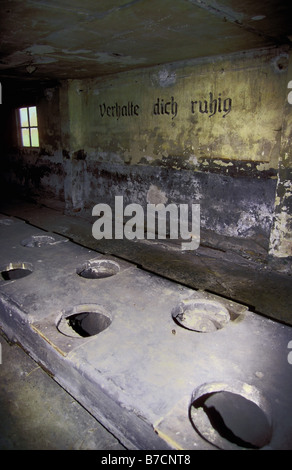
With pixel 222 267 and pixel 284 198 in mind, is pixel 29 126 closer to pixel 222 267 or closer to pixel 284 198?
pixel 222 267

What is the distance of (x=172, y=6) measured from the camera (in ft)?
7.19

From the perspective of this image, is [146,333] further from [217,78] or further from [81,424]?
[217,78]

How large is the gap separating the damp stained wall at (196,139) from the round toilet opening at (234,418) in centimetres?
232

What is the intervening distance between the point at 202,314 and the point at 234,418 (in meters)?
0.91

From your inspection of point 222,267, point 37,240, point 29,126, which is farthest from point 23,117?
point 222,267

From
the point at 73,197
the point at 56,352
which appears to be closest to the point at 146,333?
the point at 56,352

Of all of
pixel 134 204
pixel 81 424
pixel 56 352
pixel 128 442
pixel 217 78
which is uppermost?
pixel 217 78

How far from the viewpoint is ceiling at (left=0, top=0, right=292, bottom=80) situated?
7.18 ft

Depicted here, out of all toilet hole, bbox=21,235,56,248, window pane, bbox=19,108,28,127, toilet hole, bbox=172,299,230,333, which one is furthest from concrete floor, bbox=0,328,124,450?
window pane, bbox=19,108,28,127

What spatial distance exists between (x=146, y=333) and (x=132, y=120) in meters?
4.25

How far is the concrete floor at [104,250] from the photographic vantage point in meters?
Result: 1.84

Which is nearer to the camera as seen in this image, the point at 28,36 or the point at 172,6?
the point at 172,6

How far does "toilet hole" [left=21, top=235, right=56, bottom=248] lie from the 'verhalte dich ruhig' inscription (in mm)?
2718

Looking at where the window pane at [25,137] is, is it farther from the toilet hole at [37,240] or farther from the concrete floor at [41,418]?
the concrete floor at [41,418]
